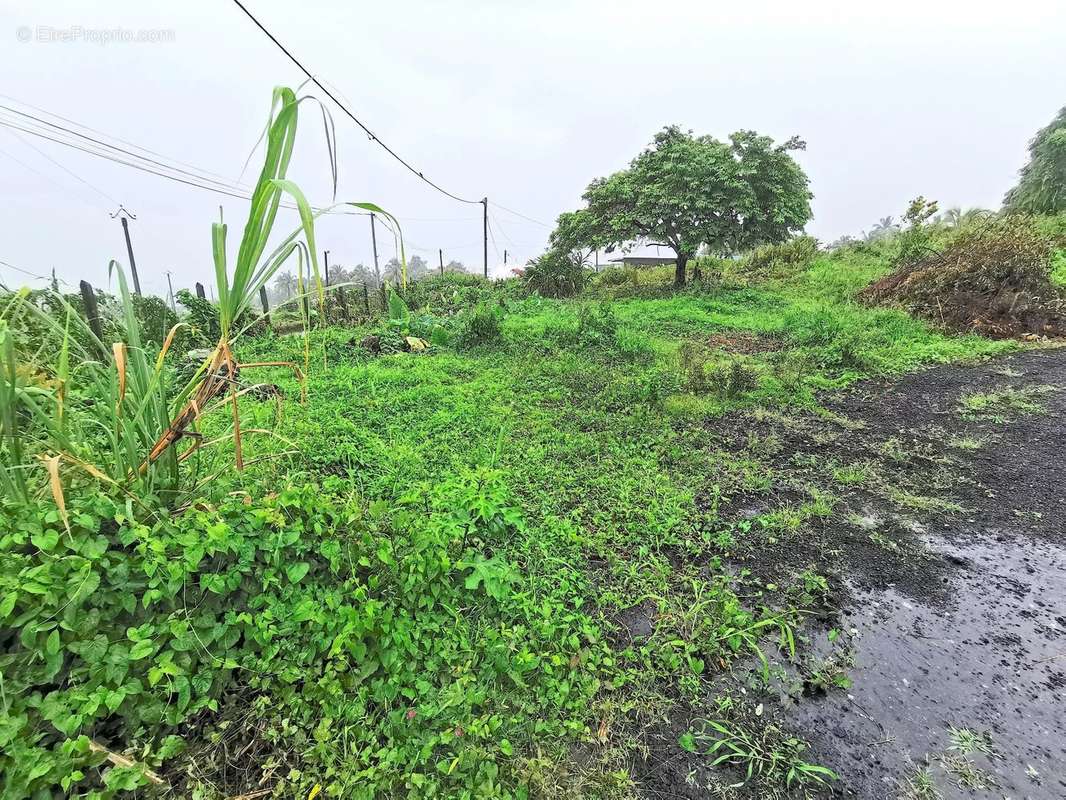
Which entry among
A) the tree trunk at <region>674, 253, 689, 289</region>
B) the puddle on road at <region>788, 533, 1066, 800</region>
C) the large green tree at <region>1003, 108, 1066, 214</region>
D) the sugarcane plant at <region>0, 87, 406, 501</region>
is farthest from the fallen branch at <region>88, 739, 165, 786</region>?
the large green tree at <region>1003, 108, 1066, 214</region>

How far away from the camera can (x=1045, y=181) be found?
1407 centimetres

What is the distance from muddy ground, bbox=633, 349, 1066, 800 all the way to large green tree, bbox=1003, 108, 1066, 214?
15933mm

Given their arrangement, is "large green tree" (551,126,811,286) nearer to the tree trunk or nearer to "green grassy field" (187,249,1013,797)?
the tree trunk

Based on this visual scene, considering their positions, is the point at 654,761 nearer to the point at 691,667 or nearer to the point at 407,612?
the point at 691,667

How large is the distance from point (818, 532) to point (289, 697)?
2840 millimetres

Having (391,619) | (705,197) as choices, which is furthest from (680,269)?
(391,619)

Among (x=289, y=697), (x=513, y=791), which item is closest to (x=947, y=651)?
(x=513, y=791)

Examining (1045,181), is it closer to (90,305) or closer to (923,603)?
(923,603)

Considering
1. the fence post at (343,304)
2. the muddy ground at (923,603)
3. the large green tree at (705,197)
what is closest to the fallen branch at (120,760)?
the muddy ground at (923,603)

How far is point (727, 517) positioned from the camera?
288 centimetres

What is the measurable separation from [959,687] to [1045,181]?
20627mm

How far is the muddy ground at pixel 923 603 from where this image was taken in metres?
1.52

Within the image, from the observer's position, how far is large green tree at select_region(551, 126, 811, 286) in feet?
36.9

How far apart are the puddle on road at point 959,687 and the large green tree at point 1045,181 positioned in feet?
58.8
